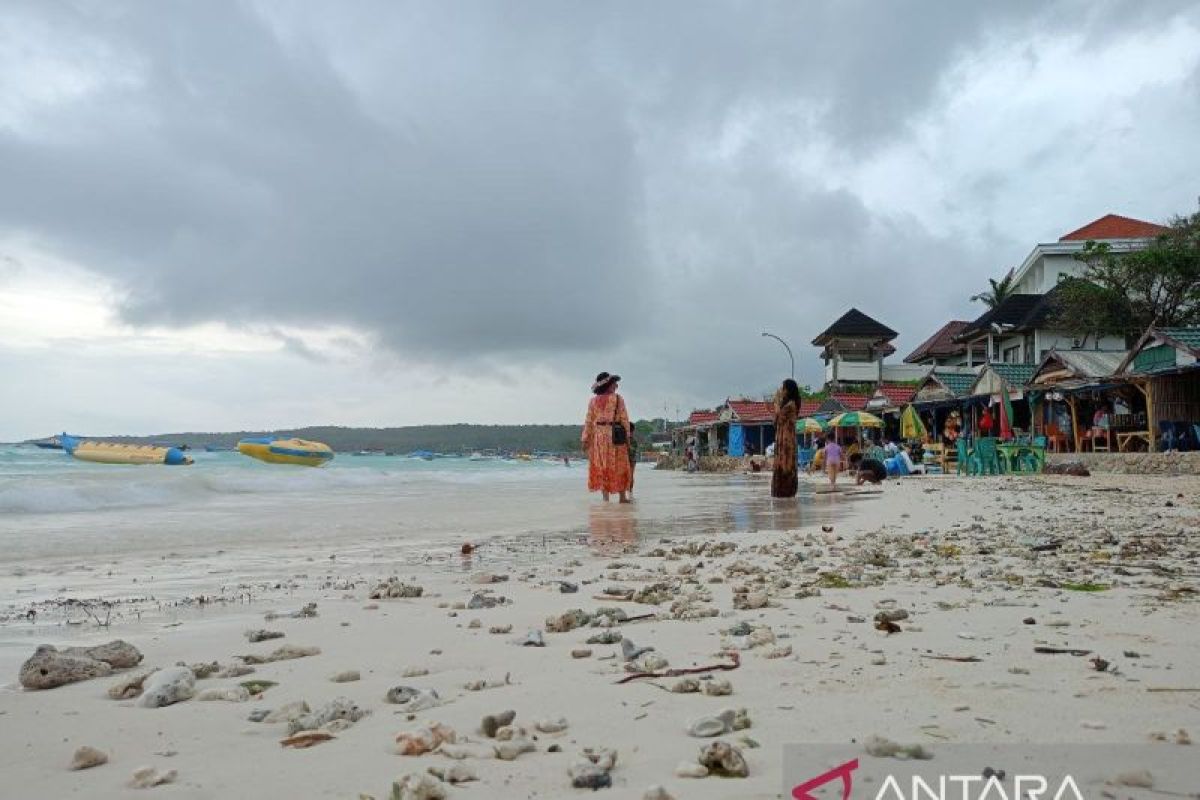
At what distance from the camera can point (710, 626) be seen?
3.78 metres

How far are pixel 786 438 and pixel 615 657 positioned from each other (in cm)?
1173

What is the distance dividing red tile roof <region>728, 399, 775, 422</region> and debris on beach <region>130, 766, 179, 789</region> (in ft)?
176

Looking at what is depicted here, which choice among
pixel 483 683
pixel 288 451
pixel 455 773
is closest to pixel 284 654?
pixel 483 683

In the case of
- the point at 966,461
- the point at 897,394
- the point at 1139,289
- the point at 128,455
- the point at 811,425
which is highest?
the point at 1139,289

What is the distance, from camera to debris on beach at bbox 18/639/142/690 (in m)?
3.06

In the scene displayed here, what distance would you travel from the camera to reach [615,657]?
324cm

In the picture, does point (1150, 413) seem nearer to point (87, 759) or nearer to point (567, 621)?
point (567, 621)

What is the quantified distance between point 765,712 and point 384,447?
155152 millimetres

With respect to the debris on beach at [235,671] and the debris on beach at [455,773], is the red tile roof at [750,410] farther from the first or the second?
the debris on beach at [455,773]

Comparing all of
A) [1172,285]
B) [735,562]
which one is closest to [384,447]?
[1172,285]

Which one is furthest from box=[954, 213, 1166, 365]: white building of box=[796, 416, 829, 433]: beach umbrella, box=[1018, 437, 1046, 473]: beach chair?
box=[1018, 437, 1046, 473]: beach chair

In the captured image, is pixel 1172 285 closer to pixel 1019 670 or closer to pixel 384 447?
pixel 1019 670

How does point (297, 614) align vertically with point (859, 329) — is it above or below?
below

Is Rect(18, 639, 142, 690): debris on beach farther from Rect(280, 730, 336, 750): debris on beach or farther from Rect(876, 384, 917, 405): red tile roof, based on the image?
Rect(876, 384, 917, 405): red tile roof
